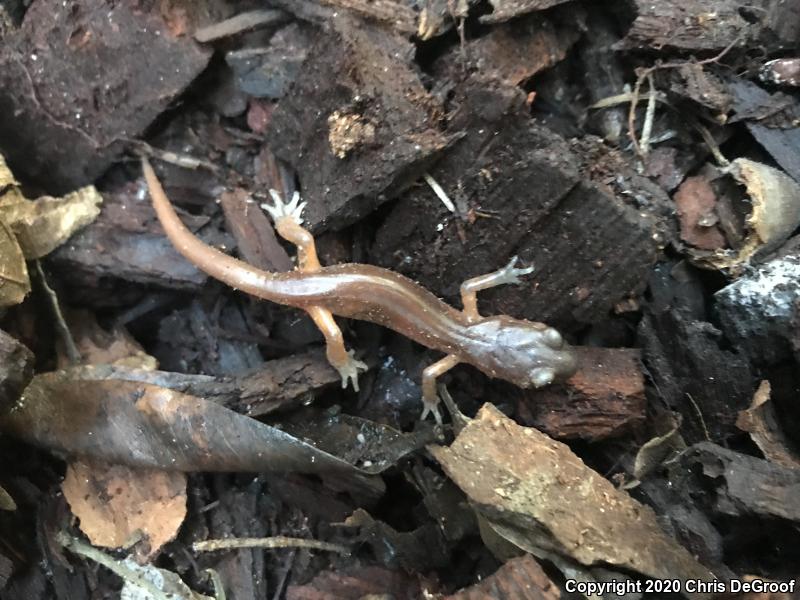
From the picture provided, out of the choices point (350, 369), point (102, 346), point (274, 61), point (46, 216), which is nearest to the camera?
point (350, 369)

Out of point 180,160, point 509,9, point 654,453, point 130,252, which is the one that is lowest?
point 654,453

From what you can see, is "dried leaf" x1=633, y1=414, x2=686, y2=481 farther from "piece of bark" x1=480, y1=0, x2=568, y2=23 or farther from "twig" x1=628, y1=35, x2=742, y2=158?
"piece of bark" x1=480, y1=0, x2=568, y2=23

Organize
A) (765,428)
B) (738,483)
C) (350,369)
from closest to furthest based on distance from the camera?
(738,483) → (765,428) → (350,369)

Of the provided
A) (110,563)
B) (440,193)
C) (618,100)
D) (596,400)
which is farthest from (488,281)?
(110,563)

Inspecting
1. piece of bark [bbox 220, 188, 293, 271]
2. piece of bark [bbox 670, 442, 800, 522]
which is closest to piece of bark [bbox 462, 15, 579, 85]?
piece of bark [bbox 220, 188, 293, 271]

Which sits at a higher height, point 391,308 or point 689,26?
point 689,26

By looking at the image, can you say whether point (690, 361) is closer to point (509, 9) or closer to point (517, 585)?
point (517, 585)

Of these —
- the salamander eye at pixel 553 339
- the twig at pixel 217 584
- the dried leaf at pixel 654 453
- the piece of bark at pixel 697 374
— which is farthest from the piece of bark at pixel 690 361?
the twig at pixel 217 584
